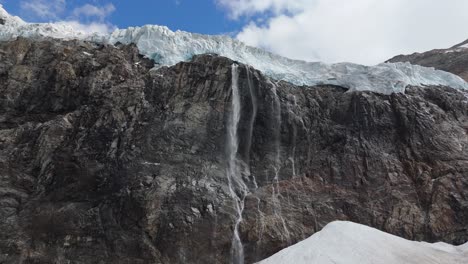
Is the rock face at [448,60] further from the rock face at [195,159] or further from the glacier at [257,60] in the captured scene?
the rock face at [195,159]

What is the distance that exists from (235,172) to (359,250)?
8.62m

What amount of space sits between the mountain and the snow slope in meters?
2.80

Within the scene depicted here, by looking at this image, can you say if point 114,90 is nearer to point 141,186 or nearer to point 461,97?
point 141,186

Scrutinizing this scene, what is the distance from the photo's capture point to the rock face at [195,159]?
21.6m

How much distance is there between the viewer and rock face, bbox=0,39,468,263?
21.6 meters

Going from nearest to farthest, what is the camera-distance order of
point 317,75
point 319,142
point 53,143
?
point 53,143, point 319,142, point 317,75

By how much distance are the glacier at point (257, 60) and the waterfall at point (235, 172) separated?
486 cm

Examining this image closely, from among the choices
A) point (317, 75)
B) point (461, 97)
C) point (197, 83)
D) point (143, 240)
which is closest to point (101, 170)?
point (143, 240)

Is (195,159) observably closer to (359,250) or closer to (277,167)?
(277,167)

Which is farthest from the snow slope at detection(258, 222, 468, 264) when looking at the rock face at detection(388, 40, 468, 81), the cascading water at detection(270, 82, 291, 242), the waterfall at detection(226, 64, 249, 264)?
the rock face at detection(388, 40, 468, 81)

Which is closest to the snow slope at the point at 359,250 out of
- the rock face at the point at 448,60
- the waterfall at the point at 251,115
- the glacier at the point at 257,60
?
the waterfall at the point at 251,115

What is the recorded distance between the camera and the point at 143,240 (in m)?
21.3

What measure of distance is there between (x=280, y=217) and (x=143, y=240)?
688 centimetres

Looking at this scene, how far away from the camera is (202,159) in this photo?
80.7 ft
